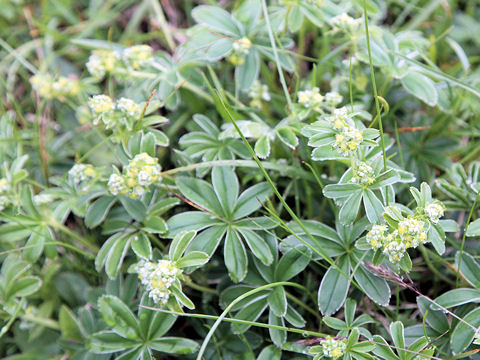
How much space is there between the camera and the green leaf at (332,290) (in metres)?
1.71

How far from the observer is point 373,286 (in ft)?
5.57

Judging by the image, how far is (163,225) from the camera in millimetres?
1814

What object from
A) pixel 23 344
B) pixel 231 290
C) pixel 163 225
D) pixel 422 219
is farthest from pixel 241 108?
pixel 23 344

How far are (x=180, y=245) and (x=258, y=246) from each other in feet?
1.00

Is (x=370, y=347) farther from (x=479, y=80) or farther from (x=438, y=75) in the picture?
(x=479, y=80)

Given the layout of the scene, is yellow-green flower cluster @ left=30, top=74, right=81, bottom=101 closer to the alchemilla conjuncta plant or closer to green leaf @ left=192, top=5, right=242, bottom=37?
the alchemilla conjuncta plant

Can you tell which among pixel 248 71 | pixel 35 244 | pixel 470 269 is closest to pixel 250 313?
pixel 470 269

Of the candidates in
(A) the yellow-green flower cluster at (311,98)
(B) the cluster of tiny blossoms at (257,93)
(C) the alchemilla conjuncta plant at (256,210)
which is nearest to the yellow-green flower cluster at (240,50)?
(C) the alchemilla conjuncta plant at (256,210)

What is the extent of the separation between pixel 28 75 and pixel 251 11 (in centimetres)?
163

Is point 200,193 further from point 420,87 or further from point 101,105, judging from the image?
→ point 420,87

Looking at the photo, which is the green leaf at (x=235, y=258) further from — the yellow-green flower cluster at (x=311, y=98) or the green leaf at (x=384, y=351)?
the yellow-green flower cluster at (x=311, y=98)

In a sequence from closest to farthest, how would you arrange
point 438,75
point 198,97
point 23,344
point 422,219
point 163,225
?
point 422,219, point 163,225, point 438,75, point 23,344, point 198,97

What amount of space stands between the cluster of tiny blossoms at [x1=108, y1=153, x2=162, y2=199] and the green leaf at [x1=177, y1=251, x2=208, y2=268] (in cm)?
31

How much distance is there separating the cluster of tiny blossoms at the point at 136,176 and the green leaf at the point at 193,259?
31cm
